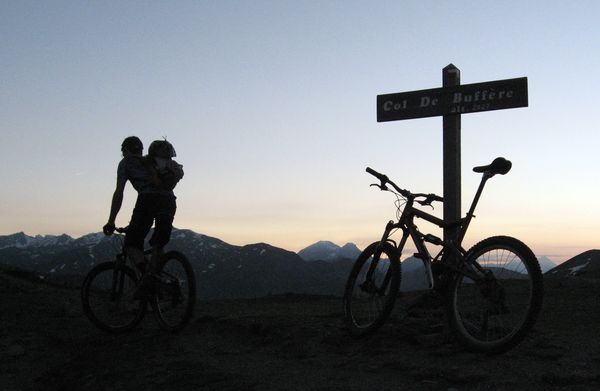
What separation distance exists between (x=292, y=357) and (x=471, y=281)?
73.3 inches

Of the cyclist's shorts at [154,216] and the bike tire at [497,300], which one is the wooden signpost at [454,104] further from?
the cyclist's shorts at [154,216]

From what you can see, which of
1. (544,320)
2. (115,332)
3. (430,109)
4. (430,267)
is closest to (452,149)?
(430,109)

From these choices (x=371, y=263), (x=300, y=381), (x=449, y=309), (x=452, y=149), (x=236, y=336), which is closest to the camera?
(x=300, y=381)

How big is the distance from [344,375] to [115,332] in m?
4.11

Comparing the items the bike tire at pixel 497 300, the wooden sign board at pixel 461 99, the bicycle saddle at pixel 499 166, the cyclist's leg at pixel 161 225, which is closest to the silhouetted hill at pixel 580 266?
the wooden sign board at pixel 461 99

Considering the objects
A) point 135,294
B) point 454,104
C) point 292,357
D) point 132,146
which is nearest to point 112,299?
point 135,294

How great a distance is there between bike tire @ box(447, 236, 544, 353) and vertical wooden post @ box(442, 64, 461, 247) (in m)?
2.88

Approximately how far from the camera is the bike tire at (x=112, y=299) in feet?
23.9

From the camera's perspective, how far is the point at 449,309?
192 inches

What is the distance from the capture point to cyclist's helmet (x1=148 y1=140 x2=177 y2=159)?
6.91 meters

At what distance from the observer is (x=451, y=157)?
7.86 m

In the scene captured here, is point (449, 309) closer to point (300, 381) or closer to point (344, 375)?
point (344, 375)

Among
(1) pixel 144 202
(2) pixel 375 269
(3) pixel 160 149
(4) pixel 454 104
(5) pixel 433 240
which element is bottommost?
(2) pixel 375 269

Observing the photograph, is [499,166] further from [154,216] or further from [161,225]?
[154,216]
